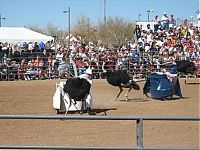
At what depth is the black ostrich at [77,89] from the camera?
1220cm

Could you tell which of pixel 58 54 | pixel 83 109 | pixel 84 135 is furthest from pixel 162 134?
pixel 58 54

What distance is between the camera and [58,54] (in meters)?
25.7

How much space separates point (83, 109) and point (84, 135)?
10.7 ft

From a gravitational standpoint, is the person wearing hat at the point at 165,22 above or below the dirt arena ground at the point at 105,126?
above

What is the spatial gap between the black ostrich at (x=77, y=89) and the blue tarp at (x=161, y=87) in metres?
4.52

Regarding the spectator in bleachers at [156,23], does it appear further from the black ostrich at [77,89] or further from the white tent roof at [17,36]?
the black ostrich at [77,89]

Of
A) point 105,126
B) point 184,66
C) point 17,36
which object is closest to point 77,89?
point 105,126

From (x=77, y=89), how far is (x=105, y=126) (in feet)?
5.88

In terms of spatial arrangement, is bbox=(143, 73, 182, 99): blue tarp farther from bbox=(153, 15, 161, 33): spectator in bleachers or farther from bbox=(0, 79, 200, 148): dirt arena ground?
bbox=(153, 15, 161, 33): spectator in bleachers

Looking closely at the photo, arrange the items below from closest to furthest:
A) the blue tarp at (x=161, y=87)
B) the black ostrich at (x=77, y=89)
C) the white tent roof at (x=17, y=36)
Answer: the black ostrich at (x=77, y=89)
the blue tarp at (x=161, y=87)
the white tent roof at (x=17, y=36)

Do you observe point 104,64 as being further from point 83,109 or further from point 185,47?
point 83,109

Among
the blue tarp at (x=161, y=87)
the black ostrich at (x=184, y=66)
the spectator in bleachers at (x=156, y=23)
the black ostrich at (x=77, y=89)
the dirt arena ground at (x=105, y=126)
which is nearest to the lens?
the dirt arena ground at (x=105, y=126)

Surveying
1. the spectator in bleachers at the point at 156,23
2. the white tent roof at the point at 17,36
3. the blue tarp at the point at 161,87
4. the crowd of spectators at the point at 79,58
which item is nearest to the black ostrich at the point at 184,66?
the crowd of spectators at the point at 79,58

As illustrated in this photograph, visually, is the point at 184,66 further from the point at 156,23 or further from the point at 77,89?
the point at 156,23
